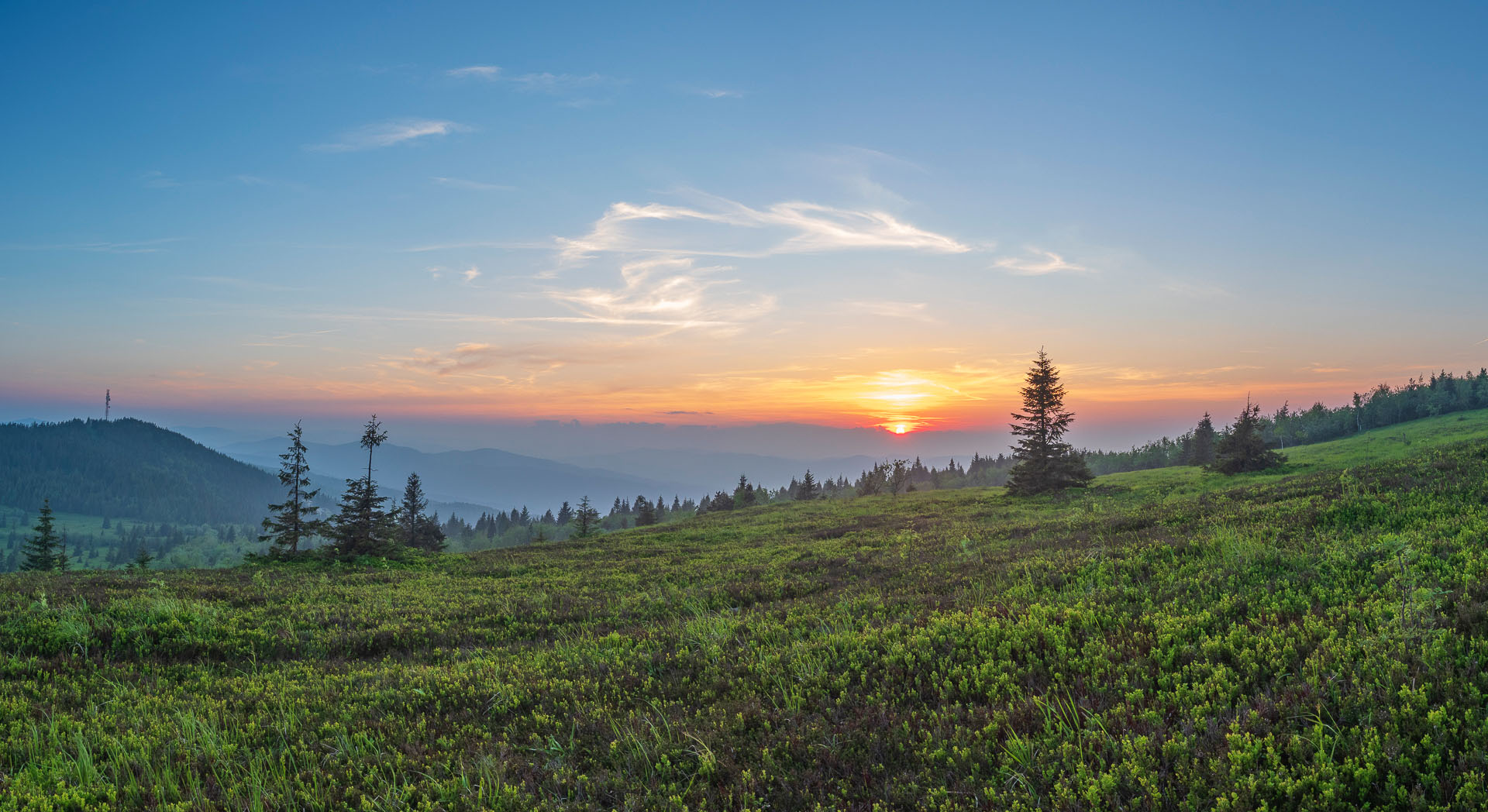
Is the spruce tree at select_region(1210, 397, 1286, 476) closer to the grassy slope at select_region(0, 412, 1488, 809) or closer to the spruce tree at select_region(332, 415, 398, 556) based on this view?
the grassy slope at select_region(0, 412, 1488, 809)

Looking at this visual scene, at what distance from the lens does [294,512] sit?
34.4 meters

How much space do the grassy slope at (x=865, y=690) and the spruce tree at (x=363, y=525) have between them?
18149mm

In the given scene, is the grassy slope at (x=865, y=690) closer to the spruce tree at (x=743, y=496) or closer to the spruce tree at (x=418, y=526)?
the spruce tree at (x=418, y=526)

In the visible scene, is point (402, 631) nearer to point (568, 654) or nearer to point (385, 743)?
point (568, 654)

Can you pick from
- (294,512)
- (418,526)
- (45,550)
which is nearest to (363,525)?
(294,512)

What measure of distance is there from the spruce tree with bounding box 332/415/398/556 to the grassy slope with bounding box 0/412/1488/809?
715 inches

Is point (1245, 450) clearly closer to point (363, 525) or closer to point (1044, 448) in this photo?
point (1044, 448)

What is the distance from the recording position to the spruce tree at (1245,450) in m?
39.0

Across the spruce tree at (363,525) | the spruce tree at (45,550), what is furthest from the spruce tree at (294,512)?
the spruce tree at (45,550)

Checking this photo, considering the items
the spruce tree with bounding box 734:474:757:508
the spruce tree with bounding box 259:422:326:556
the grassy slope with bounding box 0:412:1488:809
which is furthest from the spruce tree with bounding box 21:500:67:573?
the spruce tree with bounding box 734:474:757:508

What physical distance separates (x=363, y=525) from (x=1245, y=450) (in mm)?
53970

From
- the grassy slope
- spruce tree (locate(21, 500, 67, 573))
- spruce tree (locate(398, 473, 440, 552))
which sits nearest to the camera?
the grassy slope

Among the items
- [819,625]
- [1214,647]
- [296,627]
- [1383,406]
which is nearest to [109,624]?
[296,627]

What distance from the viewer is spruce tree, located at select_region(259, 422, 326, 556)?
32875mm
